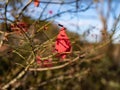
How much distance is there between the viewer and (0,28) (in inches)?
165

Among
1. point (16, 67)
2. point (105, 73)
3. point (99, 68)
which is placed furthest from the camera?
point (105, 73)

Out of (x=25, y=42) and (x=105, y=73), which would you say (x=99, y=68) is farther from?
(x=25, y=42)

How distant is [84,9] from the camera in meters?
4.07

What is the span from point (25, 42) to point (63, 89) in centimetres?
499

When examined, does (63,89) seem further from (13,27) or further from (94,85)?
(13,27)

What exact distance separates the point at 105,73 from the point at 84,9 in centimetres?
748

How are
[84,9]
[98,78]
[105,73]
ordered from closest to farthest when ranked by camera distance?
[84,9]
[98,78]
[105,73]

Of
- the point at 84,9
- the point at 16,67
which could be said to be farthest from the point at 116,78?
the point at 84,9

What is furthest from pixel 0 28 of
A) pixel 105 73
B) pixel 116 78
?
pixel 116 78

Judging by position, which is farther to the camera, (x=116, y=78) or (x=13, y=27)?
(x=116, y=78)

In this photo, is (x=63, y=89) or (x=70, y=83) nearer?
(x=63, y=89)

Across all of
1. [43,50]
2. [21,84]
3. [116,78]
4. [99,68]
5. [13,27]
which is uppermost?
[13,27]

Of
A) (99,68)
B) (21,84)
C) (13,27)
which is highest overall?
(13,27)

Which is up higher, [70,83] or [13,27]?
[13,27]
